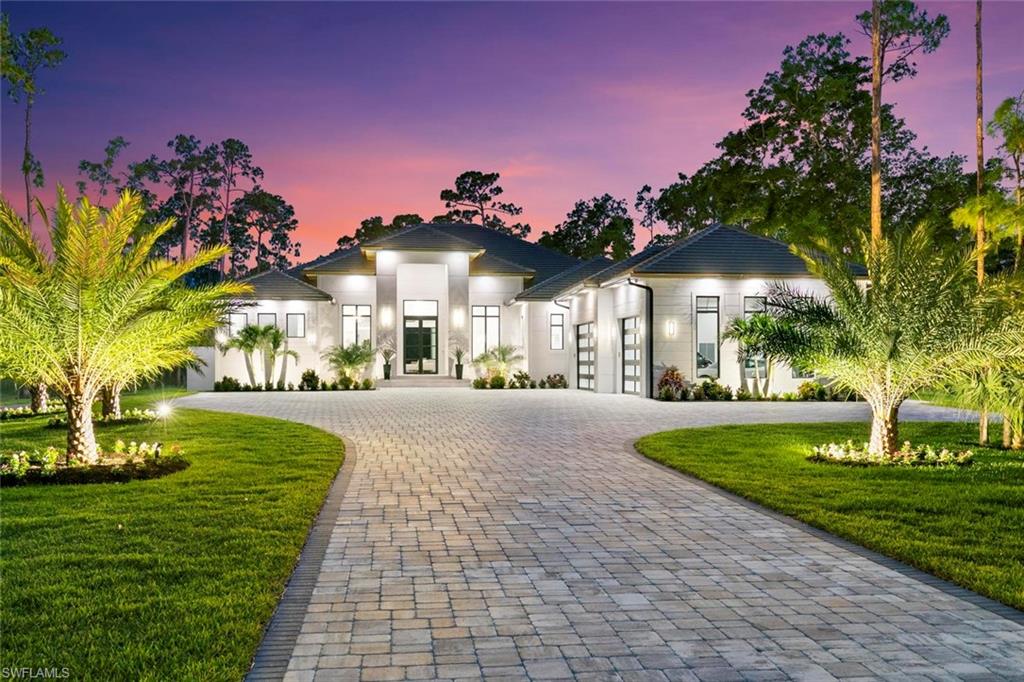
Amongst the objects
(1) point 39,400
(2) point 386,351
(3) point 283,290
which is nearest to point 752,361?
(2) point 386,351

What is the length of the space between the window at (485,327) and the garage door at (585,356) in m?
4.39

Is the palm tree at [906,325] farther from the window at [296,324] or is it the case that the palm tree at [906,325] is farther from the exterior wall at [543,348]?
the window at [296,324]

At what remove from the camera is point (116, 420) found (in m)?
15.3

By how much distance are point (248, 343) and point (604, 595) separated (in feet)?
83.7

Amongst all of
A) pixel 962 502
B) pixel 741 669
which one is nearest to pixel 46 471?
pixel 741 669

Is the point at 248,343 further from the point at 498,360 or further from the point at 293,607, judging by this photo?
the point at 293,607

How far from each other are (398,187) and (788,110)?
2279cm

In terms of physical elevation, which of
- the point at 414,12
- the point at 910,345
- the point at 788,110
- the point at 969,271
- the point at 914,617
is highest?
the point at 788,110

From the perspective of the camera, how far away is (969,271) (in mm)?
10336

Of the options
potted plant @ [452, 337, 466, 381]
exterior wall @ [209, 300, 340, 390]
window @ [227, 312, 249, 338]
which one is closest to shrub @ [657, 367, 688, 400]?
potted plant @ [452, 337, 466, 381]

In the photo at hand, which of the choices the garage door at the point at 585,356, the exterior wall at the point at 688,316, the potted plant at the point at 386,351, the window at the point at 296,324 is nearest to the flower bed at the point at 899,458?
the exterior wall at the point at 688,316

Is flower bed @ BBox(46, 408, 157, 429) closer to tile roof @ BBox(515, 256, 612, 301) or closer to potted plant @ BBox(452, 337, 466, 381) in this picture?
potted plant @ BBox(452, 337, 466, 381)

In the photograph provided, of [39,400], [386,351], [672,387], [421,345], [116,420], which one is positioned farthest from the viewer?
[421,345]

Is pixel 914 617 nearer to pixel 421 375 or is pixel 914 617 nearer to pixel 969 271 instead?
pixel 969 271
